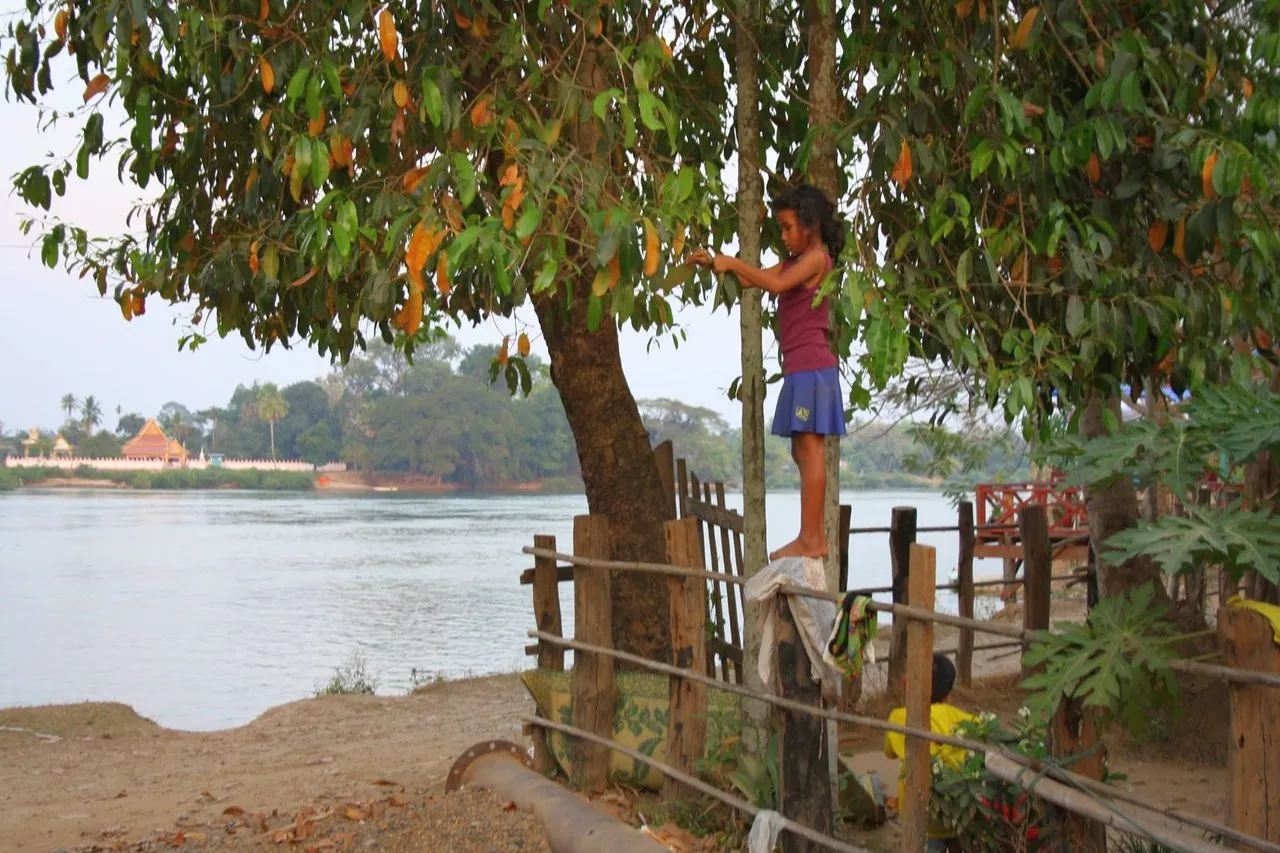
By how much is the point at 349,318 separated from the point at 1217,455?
425cm

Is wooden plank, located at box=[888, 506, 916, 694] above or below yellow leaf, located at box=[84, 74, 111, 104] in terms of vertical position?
below

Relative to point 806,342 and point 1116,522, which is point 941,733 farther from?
point 1116,522

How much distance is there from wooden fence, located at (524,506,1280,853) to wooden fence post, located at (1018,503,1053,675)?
0.05 feet

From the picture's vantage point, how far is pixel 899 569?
28.0 feet

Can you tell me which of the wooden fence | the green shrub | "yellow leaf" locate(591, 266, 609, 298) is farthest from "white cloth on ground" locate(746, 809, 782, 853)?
the green shrub

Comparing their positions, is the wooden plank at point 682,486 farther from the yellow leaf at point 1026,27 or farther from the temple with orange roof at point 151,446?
the temple with orange roof at point 151,446

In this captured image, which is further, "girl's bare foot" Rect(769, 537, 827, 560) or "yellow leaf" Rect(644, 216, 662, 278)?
"girl's bare foot" Rect(769, 537, 827, 560)

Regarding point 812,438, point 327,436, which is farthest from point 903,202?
point 327,436

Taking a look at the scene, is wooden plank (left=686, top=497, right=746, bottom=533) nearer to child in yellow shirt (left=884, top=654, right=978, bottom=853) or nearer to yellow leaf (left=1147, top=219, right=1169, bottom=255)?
child in yellow shirt (left=884, top=654, right=978, bottom=853)

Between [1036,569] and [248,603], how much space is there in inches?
924

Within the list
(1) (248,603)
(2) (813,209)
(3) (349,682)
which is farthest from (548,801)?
(1) (248,603)

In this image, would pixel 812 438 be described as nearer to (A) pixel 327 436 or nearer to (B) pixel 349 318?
(B) pixel 349 318

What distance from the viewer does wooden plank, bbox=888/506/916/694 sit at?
844cm

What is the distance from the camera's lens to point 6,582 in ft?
107
